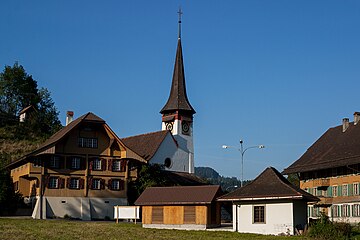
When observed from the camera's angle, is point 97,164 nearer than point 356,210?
No

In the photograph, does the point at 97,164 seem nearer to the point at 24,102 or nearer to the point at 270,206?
the point at 270,206

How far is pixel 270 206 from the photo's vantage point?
133 feet

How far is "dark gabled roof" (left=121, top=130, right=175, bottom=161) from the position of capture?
238 feet

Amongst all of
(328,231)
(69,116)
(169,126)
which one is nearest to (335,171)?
(328,231)

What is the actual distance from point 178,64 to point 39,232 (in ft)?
176

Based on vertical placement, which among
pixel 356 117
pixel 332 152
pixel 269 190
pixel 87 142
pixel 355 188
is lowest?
pixel 269 190

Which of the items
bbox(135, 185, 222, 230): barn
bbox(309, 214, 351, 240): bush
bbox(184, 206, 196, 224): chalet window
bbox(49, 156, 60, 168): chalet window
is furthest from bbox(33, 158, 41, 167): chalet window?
bbox(309, 214, 351, 240): bush

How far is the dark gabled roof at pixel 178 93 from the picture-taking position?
265 ft

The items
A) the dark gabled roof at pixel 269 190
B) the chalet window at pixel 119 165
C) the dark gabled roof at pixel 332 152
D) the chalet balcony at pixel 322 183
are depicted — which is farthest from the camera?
the chalet window at pixel 119 165

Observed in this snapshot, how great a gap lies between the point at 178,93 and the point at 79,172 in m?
27.1

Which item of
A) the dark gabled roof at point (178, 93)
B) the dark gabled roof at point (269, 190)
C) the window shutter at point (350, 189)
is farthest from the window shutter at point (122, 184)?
the window shutter at point (350, 189)

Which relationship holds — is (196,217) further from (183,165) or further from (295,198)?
(183,165)

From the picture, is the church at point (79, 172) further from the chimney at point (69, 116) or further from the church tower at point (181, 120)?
the church tower at point (181, 120)

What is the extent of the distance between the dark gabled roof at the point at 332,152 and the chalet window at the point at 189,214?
55.1 ft
